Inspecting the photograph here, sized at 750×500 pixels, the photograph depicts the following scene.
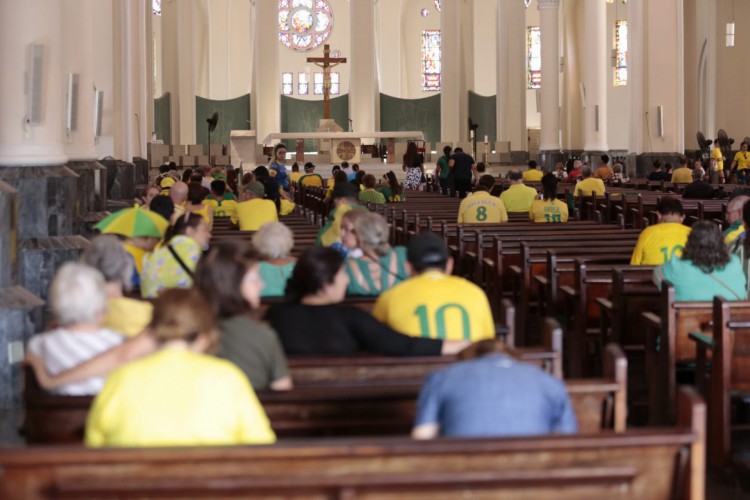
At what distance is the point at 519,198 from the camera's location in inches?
610

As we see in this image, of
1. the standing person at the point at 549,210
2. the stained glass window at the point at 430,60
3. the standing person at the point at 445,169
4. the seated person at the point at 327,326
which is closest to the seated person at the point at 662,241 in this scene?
the seated person at the point at 327,326

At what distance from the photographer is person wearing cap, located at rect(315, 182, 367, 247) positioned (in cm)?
915

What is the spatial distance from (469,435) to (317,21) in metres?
39.4

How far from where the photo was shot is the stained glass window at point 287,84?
41.7 metres

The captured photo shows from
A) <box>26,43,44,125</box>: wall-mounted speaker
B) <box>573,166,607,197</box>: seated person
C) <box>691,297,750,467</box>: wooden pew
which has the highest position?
<box>26,43,44,125</box>: wall-mounted speaker

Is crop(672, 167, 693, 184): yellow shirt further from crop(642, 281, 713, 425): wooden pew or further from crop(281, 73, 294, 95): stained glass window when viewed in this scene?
crop(281, 73, 294, 95): stained glass window

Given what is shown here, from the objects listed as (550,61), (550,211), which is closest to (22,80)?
(550,211)

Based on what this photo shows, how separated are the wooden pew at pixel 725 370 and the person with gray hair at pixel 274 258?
233 cm

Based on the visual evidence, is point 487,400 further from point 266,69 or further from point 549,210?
point 266,69

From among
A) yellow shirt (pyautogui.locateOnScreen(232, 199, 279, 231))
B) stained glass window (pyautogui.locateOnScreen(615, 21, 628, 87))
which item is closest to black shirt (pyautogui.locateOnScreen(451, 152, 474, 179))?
yellow shirt (pyautogui.locateOnScreen(232, 199, 279, 231))

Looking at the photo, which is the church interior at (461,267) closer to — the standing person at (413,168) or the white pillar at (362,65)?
the standing person at (413,168)

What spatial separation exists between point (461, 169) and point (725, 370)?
54.6ft

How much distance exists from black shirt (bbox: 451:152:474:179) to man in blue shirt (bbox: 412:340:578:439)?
18.7 meters

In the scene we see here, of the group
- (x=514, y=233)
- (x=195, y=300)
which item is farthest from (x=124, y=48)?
(x=195, y=300)
